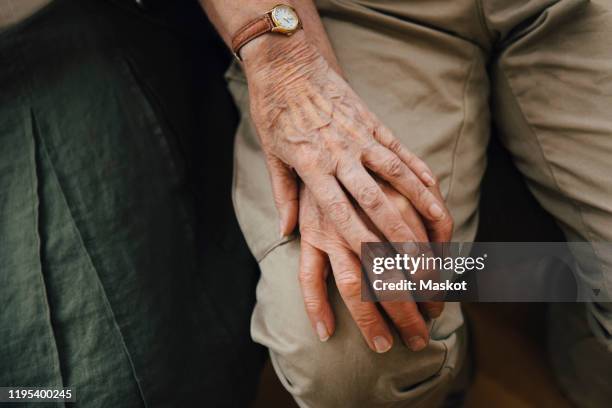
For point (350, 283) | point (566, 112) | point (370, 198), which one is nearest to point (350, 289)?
point (350, 283)

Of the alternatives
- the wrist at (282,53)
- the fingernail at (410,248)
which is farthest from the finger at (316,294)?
the wrist at (282,53)

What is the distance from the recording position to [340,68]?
0.73 meters

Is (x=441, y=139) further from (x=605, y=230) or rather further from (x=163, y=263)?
(x=163, y=263)

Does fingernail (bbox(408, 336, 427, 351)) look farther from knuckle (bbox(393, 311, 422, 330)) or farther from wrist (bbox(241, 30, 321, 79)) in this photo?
wrist (bbox(241, 30, 321, 79))

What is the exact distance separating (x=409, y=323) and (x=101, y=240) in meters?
0.42

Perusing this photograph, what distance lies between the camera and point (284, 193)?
0.67 meters

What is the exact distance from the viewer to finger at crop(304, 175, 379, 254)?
0.58m

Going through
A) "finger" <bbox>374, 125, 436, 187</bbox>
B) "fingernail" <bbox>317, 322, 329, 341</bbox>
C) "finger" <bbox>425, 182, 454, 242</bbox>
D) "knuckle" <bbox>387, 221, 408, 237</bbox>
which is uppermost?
"finger" <bbox>374, 125, 436, 187</bbox>

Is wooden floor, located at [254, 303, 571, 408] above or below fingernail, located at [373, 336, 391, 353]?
below

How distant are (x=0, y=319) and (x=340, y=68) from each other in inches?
22.7

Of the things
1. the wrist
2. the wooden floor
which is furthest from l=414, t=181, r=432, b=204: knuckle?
the wooden floor

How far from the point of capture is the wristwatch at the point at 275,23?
26.2 inches

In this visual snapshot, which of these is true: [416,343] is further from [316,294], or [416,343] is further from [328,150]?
[328,150]

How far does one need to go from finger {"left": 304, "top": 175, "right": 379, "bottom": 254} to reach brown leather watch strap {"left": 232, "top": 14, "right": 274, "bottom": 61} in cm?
22
